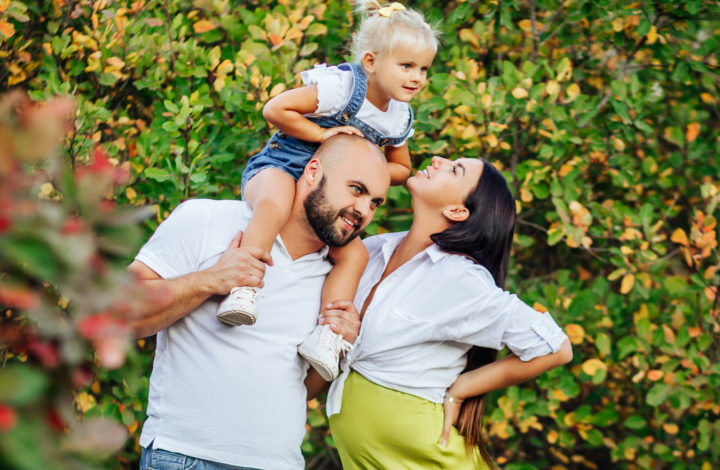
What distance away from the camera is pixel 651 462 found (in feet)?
12.1

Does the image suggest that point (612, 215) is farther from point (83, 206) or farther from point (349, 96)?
point (83, 206)

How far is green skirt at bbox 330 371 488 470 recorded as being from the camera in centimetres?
233

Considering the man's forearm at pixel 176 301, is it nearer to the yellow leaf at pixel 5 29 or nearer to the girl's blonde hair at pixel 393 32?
the girl's blonde hair at pixel 393 32

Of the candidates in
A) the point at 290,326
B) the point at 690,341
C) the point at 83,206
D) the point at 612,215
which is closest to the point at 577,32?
the point at 612,215

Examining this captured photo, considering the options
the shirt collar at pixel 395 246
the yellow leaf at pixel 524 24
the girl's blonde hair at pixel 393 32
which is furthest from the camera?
the yellow leaf at pixel 524 24

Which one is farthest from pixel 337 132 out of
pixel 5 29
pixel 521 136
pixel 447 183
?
pixel 521 136

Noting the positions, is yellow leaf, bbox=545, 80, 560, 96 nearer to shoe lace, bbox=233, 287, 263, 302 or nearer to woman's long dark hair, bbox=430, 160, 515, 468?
woman's long dark hair, bbox=430, 160, 515, 468

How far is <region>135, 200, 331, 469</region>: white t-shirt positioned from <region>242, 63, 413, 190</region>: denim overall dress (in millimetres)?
345

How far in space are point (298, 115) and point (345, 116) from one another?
0.20 m

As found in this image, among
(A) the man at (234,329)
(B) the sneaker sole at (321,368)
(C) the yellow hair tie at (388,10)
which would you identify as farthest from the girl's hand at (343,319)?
(C) the yellow hair tie at (388,10)

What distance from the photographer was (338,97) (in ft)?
8.39

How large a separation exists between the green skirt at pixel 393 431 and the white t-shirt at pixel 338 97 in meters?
0.96

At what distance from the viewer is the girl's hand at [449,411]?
2.35 metres

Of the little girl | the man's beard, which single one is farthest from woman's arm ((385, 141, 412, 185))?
the man's beard
